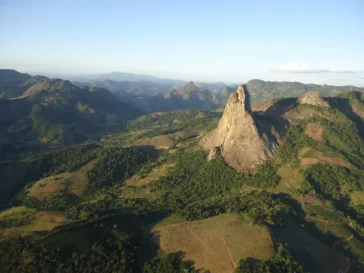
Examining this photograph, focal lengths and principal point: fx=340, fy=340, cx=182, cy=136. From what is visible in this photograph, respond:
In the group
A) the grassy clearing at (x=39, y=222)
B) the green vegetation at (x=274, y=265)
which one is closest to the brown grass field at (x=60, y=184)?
the grassy clearing at (x=39, y=222)

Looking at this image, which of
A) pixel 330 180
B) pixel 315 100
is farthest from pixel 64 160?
pixel 315 100

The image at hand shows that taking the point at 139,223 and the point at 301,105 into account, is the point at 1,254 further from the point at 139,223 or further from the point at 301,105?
the point at 301,105

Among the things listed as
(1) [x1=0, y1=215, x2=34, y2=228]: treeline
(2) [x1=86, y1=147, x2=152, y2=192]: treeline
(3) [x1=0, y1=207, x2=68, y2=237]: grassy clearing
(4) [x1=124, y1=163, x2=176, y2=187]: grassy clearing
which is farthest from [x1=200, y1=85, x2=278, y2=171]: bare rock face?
(1) [x1=0, y1=215, x2=34, y2=228]: treeline

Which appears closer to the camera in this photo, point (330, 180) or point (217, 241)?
point (217, 241)

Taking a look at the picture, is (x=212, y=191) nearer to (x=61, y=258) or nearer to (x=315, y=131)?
(x=315, y=131)

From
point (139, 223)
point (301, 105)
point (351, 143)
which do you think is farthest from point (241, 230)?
point (301, 105)

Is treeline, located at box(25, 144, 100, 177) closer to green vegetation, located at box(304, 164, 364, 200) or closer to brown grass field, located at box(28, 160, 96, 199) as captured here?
brown grass field, located at box(28, 160, 96, 199)

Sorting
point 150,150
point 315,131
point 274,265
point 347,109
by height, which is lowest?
point 150,150

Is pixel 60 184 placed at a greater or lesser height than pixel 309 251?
lesser
